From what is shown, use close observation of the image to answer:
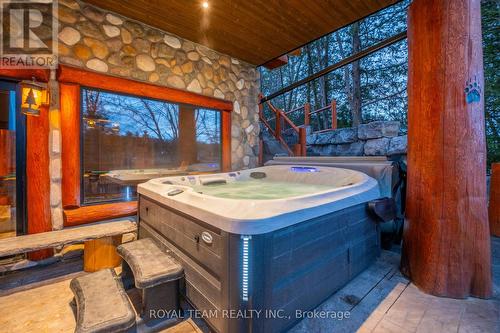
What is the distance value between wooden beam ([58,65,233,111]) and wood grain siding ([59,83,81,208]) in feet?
0.31

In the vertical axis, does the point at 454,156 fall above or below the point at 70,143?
below

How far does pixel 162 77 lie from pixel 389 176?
9.24 ft

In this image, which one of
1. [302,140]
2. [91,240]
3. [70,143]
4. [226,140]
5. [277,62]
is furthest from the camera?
[302,140]

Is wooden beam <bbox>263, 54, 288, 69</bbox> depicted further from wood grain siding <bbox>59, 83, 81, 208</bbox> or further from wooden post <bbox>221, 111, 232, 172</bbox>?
wood grain siding <bbox>59, 83, 81, 208</bbox>

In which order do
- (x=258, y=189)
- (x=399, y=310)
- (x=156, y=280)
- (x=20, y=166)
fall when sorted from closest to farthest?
1. (x=156, y=280)
2. (x=399, y=310)
3. (x=20, y=166)
4. (x=258, y=189)

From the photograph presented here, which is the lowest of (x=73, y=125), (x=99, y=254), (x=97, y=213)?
(x=99, y=254)

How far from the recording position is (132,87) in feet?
8.75

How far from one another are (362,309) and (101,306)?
148cm

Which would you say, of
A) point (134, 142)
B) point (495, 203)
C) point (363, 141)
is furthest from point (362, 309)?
point (363, 141)

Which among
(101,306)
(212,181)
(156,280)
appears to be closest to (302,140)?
(212,181)

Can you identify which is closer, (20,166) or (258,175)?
(20,166)

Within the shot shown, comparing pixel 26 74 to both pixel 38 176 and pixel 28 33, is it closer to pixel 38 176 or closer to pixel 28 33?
pixel 28 33

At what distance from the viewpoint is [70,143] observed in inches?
88.7

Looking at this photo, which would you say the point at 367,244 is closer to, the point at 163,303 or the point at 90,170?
the point at 163,303
